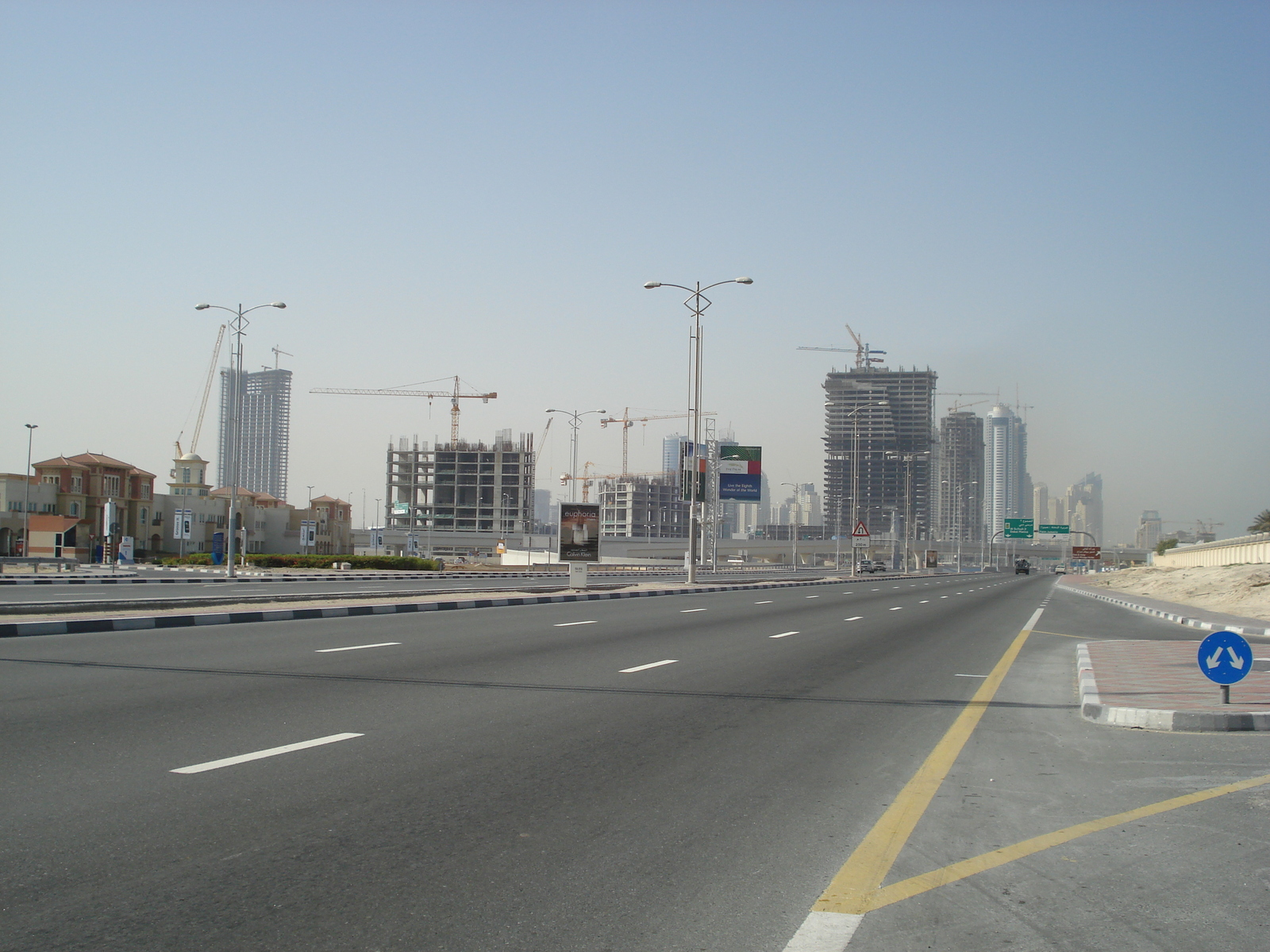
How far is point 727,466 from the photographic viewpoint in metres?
82.8

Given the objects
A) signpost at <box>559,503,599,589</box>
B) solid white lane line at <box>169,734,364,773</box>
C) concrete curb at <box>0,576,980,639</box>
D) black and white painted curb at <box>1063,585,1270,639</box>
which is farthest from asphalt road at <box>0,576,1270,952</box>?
signpost at <box>559,503,599,589</box>

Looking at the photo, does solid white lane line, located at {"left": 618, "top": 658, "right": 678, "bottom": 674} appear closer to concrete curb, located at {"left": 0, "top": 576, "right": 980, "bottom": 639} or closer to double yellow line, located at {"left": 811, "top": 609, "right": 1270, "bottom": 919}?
double yellow line, located at {"left": 811, "top": 609, "right": 1270, "bottom": 919}

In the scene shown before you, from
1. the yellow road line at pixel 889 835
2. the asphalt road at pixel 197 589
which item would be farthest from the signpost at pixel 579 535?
the yellow road line at pixel 889 835

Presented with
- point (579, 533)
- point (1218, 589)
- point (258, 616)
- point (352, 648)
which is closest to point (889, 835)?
point (352, 648)

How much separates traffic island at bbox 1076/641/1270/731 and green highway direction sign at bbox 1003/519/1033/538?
105 metres

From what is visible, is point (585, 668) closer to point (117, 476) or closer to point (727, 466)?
point (727, 466)

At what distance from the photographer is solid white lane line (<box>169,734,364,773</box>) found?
656cm

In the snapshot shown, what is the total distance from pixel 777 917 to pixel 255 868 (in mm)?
2440

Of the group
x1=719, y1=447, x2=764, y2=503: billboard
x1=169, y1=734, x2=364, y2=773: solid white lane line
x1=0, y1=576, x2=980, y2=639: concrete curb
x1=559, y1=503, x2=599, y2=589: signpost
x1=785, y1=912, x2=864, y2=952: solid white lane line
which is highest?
x1=719, y1=447, x2=764, y2=503: billboard

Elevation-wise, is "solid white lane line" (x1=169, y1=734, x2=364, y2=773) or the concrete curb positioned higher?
"solid white lane line" (x1=169, y1=734, x2=364, y2=773)

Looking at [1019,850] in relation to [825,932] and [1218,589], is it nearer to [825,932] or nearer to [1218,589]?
[825,932]

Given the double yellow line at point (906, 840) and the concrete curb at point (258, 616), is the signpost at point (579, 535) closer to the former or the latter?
the concrete curb at point (258, 616)

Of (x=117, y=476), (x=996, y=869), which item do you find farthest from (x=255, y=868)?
(x=117, y=476)

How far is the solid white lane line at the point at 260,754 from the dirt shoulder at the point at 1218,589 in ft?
94.4
